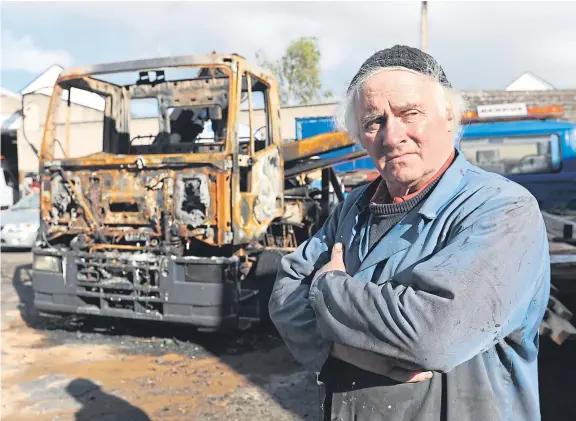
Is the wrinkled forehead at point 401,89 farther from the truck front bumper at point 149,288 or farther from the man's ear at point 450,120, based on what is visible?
the truck front bumper at point 149,288

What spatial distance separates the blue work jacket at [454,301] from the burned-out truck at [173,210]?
3488 millimetres

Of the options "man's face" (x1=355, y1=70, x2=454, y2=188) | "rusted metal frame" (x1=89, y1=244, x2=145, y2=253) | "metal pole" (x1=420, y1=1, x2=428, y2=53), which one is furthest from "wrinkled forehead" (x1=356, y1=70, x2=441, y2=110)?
"metal pole" (x1=420, y1=1, x2=428, y2=53)

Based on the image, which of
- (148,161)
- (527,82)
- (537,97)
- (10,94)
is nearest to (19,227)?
(148,161)

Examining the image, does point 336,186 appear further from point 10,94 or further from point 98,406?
point 10,94

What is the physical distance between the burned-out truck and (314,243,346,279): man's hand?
131 inches

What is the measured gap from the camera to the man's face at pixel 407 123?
143 centimetres

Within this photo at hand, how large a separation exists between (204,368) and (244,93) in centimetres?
262

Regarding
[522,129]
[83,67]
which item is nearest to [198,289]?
[83,67]

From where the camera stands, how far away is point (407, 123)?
4.73ft

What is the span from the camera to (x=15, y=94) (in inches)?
982

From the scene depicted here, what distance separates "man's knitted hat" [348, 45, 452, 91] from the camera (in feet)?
4.71

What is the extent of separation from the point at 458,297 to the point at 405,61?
633 millimetres

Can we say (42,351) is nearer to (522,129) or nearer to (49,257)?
(49,257)

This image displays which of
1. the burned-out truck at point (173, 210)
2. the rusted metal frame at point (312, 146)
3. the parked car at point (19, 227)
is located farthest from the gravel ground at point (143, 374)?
the parked car at point (19, 227)
